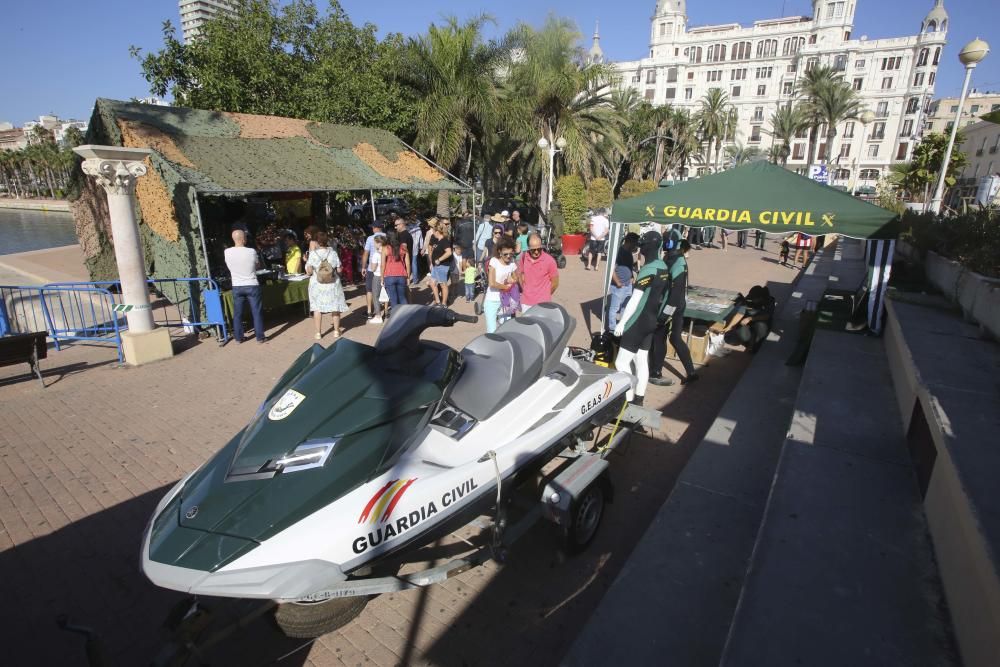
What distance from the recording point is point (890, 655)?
2262mm

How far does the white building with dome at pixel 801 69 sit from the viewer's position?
68188 millimetres

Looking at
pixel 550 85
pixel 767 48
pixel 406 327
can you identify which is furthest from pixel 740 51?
pixel 406 327

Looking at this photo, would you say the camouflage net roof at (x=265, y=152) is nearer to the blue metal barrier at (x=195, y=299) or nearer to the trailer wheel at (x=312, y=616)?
the blue metal barrier at (x=195, y=299)

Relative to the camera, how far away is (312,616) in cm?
283

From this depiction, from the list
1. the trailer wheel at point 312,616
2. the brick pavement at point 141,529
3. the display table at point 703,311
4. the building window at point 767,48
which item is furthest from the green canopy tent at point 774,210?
the building window at point 767,48

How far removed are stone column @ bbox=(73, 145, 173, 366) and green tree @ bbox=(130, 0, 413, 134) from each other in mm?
11434

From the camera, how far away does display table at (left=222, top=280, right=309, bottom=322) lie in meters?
8.73

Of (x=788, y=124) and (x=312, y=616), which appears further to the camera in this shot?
(x=788, y=124)

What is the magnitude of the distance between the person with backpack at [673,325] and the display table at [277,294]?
6641 mm

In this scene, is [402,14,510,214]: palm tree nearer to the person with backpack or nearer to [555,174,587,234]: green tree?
[555,174,587,234]: green tree

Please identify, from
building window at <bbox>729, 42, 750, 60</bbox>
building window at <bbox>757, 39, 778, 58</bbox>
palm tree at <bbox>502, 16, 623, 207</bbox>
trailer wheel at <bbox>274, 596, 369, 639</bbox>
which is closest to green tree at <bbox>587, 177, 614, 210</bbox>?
palm tree at <bbox>502, 16, 623, 207</bbox>

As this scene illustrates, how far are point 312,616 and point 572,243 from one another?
1594 centimetres

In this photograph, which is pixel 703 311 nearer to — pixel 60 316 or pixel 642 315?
pixel 642 315

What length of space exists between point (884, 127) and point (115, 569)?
90.4 meters
